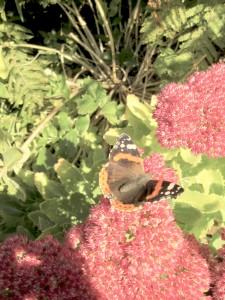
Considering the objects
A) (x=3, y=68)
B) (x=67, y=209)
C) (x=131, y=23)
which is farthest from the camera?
(x=131, y=23)

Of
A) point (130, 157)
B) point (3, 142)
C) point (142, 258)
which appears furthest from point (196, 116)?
point (3, 142)

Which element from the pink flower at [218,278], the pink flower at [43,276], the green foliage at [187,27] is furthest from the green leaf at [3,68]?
the pink flower at [218,278]

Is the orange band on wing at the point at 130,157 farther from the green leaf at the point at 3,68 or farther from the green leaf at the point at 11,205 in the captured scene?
the green leaf at the point at 3,68

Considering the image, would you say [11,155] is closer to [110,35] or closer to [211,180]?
Result: [211,180]

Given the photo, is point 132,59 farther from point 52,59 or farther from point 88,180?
point 88,180

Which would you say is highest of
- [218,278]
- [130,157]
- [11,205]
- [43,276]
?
[130,157]

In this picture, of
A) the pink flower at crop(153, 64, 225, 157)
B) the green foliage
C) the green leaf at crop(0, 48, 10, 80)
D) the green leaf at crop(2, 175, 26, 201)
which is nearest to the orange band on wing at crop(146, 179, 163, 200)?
the pink flower at crop(153, 64, 225, 157)

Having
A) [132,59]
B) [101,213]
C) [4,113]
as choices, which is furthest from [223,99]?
[4,113]
